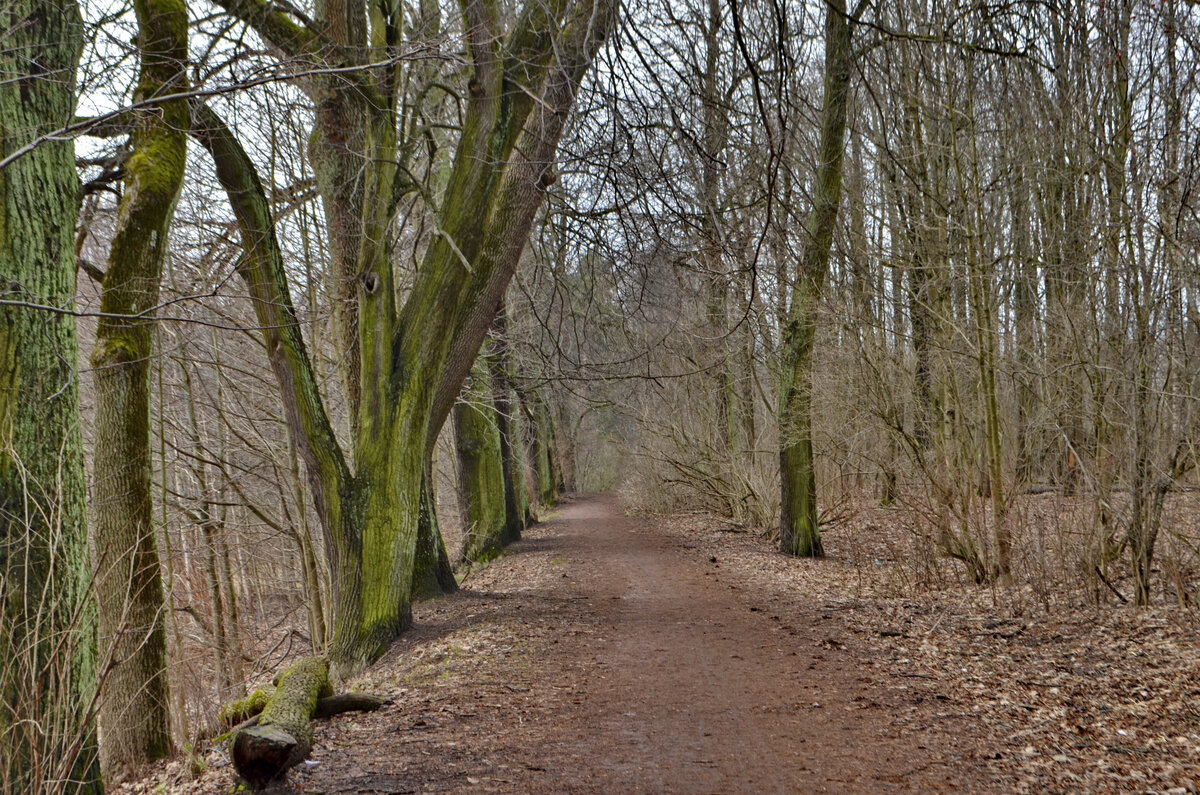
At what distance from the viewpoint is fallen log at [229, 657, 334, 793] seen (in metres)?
4.42

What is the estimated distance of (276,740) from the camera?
4.47m

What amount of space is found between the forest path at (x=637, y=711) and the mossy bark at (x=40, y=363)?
4.70 feet

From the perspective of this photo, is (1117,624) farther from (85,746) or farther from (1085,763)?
(85,746)

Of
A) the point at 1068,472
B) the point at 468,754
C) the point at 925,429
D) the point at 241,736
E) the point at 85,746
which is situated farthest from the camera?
the point at 925,429

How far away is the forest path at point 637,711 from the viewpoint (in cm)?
431

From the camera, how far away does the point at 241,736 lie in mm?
4465

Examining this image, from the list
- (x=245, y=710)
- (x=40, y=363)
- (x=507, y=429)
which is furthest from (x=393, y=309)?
(x=507, y=429)

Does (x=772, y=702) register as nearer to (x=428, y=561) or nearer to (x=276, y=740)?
(x=276, y=740)

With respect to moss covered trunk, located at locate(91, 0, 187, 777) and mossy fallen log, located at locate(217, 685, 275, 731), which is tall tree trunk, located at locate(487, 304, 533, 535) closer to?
mossy fallen log, located at locate(217, 685, 275, 731)

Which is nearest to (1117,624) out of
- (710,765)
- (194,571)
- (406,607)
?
(710,765)

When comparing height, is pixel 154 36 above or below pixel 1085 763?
above

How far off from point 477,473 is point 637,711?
1025 cm

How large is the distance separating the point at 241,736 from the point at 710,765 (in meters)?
2.54

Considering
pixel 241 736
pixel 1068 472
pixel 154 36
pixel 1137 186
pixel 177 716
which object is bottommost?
pixel 177 716
